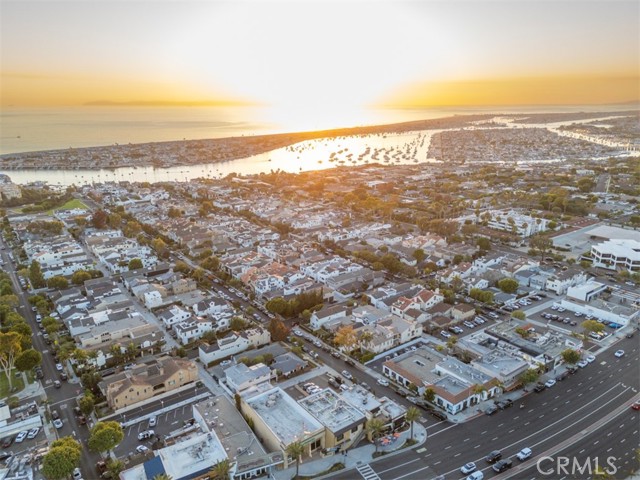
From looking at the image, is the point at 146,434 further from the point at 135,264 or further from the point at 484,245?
the point at 484,245

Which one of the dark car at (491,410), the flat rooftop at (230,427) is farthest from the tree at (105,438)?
the dark car at (491,410)

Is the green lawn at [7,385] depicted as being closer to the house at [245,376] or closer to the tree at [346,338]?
the house at [245,376]

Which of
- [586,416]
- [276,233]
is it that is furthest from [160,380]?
[276,233]

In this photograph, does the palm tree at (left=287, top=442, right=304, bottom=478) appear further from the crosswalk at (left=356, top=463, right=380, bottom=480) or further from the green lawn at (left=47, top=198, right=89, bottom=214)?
the green lawn at (left=47, top=198, right=89, bottom=214)

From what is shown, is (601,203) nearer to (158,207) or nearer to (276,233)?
(276,233)

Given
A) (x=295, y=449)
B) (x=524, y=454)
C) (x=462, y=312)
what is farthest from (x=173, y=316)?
(x=524, y=454)

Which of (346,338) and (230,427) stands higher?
(346,338)
